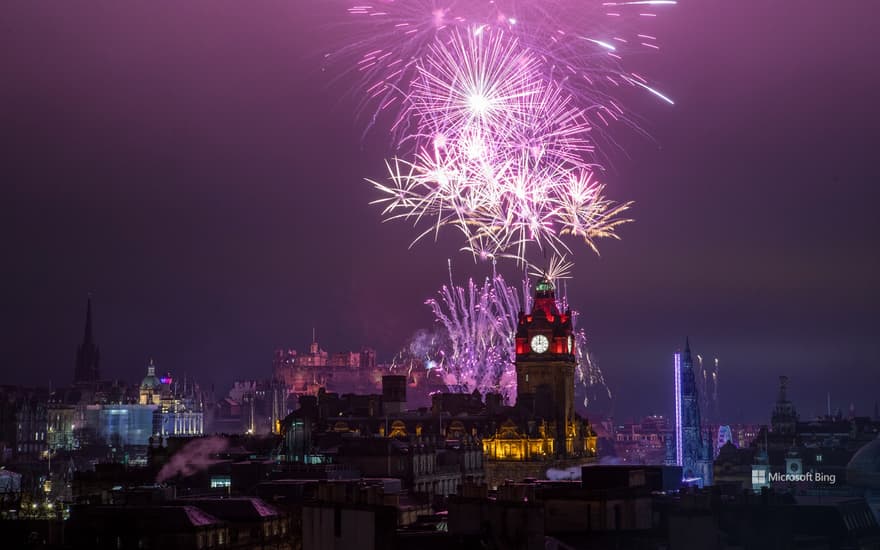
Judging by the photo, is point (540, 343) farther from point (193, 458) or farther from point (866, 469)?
point (193, 458)

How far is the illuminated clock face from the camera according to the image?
18312 cm

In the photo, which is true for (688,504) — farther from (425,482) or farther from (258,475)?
(425,482)

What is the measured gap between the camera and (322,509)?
55188 mm

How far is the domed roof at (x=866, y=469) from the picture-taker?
605 ft

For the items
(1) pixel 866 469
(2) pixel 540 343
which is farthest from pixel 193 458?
(1) pixel 866 469

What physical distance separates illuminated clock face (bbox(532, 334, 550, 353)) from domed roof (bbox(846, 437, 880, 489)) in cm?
4230

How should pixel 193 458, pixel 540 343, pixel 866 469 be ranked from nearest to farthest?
1. pixel 193 458
2. pixel 540 343
3. pixel 866 469

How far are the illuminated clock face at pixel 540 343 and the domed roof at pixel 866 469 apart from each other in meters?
42.3

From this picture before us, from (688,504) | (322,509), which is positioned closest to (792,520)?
(688,504)

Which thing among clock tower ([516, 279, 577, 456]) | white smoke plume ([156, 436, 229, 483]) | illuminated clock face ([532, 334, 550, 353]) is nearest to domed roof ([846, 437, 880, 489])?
clock tower ([516, 279, 577, 456])

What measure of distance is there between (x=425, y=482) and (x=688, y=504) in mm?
63788

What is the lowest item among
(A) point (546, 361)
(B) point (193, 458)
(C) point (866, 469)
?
(C) point (866, 469)

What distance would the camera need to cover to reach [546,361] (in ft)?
602

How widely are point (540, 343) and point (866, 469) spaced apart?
4447 cm
